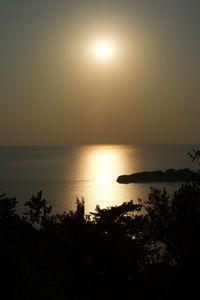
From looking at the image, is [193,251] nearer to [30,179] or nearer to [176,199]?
[176,199]

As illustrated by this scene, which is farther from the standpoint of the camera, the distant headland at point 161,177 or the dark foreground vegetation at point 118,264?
the distant headland at point 161,177

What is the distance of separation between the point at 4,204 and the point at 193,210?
2255 centimetres

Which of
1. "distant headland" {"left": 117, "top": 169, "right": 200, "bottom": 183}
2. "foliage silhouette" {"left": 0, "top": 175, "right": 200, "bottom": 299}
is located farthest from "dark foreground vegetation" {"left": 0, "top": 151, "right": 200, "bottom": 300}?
"distant headland" {"left": 117, "top": 169, "right": 200, "bottom": 183}

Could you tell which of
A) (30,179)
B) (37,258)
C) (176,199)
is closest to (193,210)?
(176,199)

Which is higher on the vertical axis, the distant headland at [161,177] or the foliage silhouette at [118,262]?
the distant headland at [161,177]

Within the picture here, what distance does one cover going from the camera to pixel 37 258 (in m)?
28.6

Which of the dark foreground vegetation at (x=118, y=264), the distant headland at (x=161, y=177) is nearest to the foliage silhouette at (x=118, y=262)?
the dark foreground vegetation at (x=118, y=264)

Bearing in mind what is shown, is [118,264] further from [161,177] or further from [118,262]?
[161,177]

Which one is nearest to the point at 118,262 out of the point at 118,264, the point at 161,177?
the point at 118,264

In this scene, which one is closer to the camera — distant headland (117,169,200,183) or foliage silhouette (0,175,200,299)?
foliage silhouette (0,175,200,299)

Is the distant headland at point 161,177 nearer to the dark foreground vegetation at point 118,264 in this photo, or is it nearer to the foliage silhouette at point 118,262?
the foliage silhouette at point 118,262

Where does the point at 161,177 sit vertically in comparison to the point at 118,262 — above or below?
above

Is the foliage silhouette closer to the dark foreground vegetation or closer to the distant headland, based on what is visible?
the dark foreground vegetation

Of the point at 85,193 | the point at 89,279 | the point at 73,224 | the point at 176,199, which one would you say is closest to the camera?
the point at 89,279
